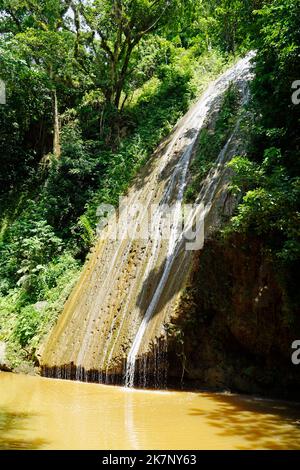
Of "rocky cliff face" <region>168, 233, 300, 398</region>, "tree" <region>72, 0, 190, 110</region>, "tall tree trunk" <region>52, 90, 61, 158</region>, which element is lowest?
"rocky cliff face" <region>168, 233, 300, 398</region>

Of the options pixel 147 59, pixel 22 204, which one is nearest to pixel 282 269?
pixel 22 204

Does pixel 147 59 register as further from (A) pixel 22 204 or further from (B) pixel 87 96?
(A) pixel 22 204

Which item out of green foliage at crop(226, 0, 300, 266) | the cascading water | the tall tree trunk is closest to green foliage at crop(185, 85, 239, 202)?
the cascading water

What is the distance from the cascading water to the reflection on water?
892 millimetres

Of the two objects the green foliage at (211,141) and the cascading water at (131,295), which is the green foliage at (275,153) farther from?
the green foliage at (211,141)

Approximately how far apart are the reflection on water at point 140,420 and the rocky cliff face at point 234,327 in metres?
0.50

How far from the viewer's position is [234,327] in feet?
26.8

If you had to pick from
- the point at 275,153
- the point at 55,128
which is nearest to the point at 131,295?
the point at 275,153

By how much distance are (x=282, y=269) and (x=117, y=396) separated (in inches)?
140

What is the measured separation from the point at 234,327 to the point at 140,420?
287cm

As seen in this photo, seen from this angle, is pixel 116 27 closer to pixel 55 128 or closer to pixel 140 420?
pixel 55 128

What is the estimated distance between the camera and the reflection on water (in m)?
4.91

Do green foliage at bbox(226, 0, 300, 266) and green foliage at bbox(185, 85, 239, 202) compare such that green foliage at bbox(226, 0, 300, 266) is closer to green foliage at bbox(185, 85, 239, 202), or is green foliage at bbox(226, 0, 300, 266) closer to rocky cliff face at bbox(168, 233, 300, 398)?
rocky cliff face at bbox(168, 233, 300, 398)

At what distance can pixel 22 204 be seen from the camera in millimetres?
19875
